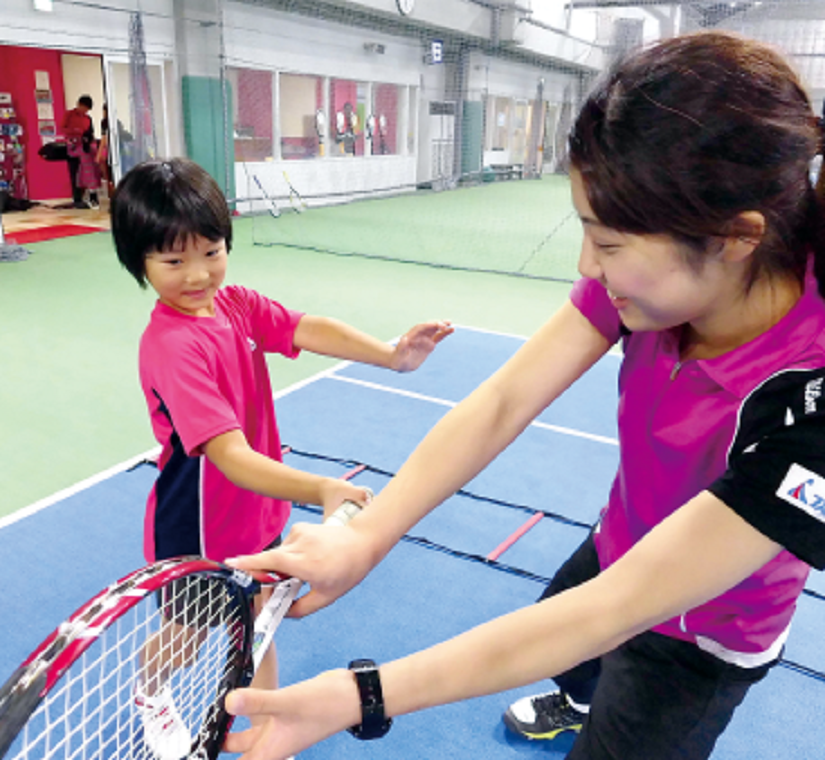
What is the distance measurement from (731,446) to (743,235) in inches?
12.4

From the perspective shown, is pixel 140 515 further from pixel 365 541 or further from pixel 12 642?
pixel 365 541

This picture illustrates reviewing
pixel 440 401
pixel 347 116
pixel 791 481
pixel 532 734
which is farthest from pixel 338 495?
pixel 347 116

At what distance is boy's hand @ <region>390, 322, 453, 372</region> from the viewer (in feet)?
6.43

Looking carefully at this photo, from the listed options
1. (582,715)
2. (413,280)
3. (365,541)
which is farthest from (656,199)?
(413,280)

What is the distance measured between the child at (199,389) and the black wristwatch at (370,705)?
0.47 metres

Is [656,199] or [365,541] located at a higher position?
[656,199]

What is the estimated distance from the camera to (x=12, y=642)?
87.5 inches

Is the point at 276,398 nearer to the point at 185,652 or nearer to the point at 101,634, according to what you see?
the point at 185,652

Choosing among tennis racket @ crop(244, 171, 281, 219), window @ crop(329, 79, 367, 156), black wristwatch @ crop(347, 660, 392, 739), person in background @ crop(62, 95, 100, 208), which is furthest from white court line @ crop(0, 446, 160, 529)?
window @ crop(329, 79, 367, 156)

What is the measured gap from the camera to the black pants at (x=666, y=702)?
1.26m

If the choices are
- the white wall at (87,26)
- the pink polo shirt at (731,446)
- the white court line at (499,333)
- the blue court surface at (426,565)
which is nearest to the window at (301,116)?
the white wall at (87,26)

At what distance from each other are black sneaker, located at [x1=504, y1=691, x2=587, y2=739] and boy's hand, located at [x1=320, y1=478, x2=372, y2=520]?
1.02m

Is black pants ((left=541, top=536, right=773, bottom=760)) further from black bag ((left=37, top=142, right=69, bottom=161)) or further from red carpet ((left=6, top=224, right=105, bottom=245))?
black bag ((left=37, top=142, right=69, bottom=161))

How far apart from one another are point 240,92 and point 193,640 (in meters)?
11.8
